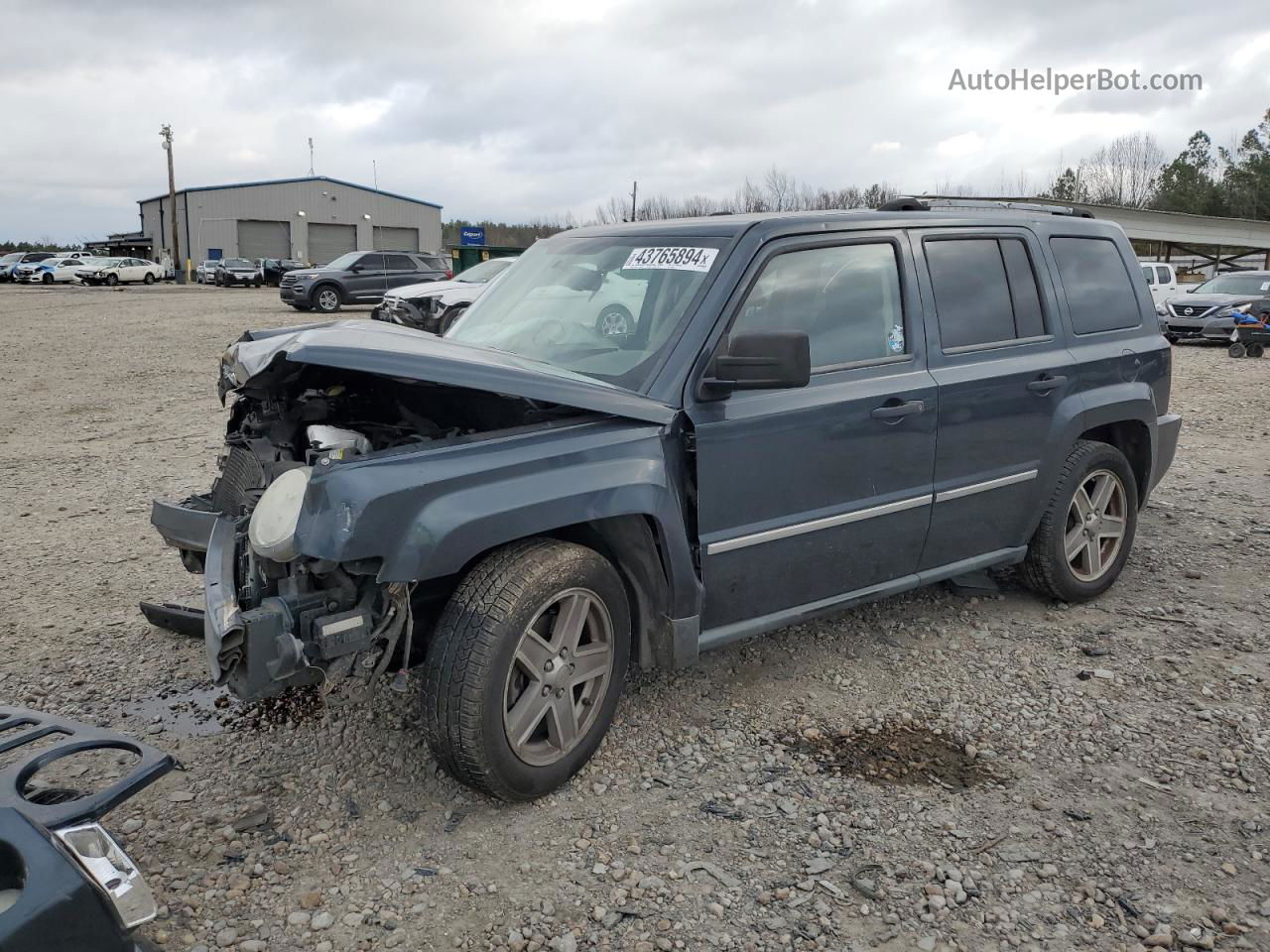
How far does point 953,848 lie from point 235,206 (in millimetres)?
64233

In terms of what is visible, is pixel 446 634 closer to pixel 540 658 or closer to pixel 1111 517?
pixel 540 658

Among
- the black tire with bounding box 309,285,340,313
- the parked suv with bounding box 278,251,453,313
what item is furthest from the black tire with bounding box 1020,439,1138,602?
the black tire with bounding box 309,285,340,313

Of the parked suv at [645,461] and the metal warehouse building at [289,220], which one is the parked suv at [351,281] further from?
the metal warehouse building at [289,220]

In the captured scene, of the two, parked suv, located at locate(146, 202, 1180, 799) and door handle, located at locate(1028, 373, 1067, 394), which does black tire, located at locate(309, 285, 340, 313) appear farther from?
door handle, located at locate(1028, 373, 1067, 394)

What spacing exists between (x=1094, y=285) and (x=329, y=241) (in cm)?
6271

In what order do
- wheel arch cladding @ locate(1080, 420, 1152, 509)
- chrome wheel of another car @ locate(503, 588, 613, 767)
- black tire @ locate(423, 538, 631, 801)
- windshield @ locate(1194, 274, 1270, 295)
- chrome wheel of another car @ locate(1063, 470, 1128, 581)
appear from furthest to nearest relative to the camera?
windshield @ locate(1194, 274, 1270, 295), wheel arch cladding @ locate(1080, 420, 1152, 509), chrome wheel of another car @ locate(1063, 470, 1128, 581), chrome wheel of another car @ locate(503, 588, 613, 767), black tire @ locate(423, 538, 631, 801)

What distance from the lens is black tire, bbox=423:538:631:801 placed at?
9.51 ft

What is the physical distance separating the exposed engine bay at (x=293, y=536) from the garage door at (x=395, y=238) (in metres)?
62.8

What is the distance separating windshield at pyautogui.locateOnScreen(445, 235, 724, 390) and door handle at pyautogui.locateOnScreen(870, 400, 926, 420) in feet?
2.80

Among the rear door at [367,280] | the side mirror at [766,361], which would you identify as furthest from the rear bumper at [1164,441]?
the rear door at [367,280]

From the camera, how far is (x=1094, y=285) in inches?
193

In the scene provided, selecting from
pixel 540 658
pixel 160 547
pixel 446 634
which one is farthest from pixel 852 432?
pixel 160 547

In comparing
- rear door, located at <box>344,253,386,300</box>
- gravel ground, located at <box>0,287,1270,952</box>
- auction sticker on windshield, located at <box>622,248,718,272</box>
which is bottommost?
gravel ground, located at <box>0,287,1270,952</box>

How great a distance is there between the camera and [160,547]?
5652 millimetres
